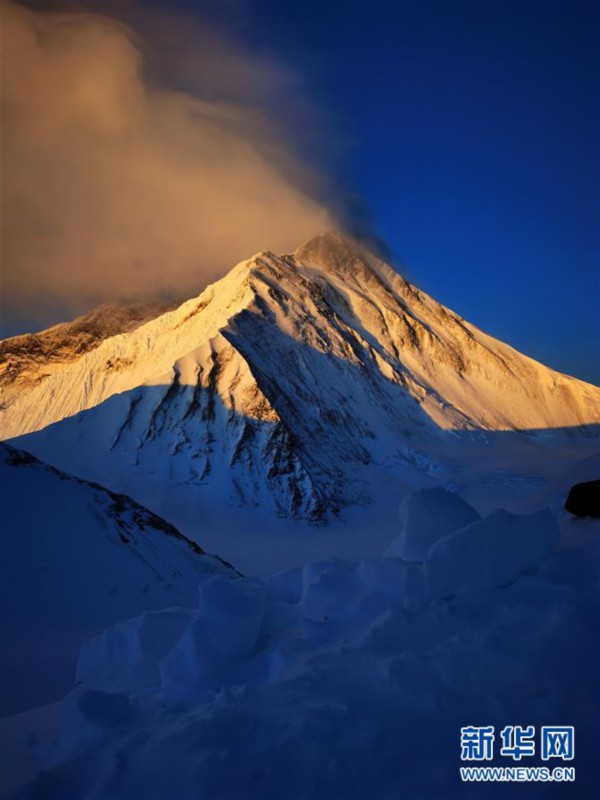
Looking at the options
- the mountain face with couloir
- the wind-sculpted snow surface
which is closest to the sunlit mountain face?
the wind-sculpted snow surface

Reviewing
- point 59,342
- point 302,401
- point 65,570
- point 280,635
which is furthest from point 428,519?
point 59,342

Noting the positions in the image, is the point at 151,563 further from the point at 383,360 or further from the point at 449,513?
the point at 383,360

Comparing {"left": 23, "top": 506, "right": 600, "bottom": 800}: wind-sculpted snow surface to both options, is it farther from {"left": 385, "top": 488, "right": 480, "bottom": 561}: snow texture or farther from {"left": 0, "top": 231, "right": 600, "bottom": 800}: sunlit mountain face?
{"left": 385, "top": 488, "right": 480, "bottom": 561}: snow texture

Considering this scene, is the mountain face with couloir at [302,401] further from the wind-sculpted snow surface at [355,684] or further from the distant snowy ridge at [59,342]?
the wind-sculpted snow surface at [355,684]

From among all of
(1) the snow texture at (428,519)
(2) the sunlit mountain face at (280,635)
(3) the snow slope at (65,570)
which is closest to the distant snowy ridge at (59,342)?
(2) the sunlit mountain face at (280,635)

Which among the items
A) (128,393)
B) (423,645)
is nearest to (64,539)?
(423,645)
